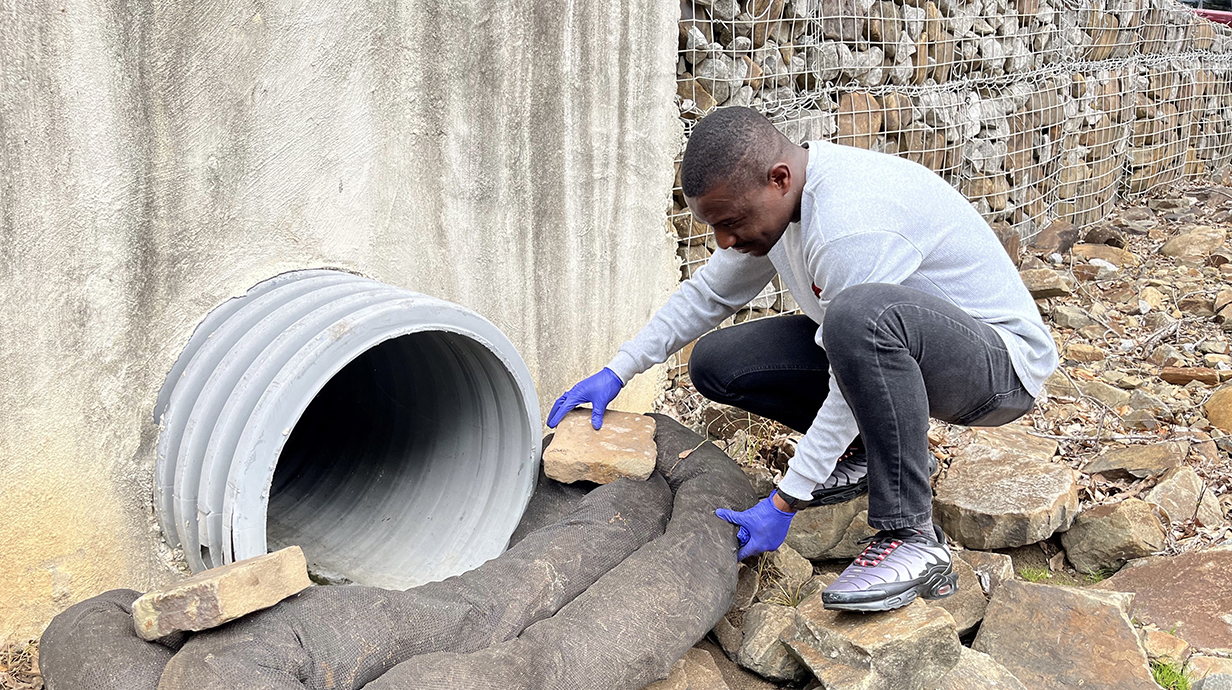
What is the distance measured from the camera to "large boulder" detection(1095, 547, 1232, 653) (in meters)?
2.37

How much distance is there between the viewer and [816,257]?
2.23 meters

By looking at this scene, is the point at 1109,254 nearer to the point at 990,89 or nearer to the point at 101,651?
the point at 990,89

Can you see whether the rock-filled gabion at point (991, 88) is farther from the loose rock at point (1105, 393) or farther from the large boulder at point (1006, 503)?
the large boulder at point (1006, 503)

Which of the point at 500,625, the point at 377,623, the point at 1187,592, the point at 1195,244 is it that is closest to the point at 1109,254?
the point at 1195,244

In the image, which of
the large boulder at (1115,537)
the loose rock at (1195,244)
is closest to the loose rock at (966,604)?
the large boulder at (1115,537)

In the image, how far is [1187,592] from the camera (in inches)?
98.1

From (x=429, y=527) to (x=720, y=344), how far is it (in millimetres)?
1013

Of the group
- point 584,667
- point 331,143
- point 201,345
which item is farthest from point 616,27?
point 584,667

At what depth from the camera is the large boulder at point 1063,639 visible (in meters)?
2.19

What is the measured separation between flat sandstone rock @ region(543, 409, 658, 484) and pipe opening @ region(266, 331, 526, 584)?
13 cm

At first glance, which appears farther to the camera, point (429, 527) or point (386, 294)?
point (429, 527)

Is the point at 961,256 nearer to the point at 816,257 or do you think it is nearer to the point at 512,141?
the point at 816,257

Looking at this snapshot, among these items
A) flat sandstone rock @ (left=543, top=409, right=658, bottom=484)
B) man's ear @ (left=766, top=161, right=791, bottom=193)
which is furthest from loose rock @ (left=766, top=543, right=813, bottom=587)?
man's ear @ (left=766, top=161, right=791, bottom=193)

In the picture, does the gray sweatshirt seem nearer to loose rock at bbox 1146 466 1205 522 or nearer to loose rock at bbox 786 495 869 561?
loose rock at bbox 786 495 869 561
